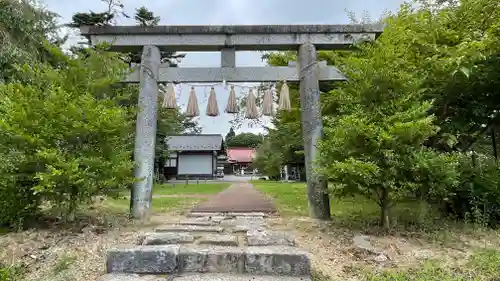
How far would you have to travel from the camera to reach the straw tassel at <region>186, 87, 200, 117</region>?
6.53m

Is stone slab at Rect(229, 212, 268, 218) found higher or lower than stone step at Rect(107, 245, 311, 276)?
higher

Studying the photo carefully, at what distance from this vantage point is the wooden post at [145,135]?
5.92m

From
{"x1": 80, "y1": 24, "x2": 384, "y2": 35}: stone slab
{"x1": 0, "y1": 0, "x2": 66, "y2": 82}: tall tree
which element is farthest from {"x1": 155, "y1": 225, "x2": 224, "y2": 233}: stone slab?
{"x1": 0, "y1": 0, "x2": 66, "y2": 82}: tall tree

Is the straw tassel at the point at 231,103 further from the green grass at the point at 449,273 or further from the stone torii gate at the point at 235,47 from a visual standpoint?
the green grass at the point at 449,273

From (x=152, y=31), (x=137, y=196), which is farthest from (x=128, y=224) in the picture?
(x=152, y=31)

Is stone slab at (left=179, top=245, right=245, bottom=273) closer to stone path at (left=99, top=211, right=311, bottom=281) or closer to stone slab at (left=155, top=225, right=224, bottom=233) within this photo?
stone path at (left=99, top=211, right=311, bottom=281)

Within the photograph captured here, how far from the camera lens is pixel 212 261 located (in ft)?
11.6

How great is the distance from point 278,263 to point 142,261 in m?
1.47

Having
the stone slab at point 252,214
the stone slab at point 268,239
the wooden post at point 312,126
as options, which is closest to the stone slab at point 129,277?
the stone slab at point 268,239

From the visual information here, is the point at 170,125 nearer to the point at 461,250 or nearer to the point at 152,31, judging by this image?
the point at 152,31

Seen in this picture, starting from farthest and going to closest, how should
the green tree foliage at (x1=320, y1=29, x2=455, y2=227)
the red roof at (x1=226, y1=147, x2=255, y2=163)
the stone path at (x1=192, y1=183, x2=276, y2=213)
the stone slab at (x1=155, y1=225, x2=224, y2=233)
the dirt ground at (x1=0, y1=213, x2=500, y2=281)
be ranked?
the red roof at (x1=226, y1=147, x2=255, y2=163) < the stone path at (x1=192, y1=183, x2=276, y2=213) < the stone slab at (x1=155, y1=225, x2=224, y2=233) < the green tree foliage at (x1=320, y1=29, x2=455, y2=227) < the dirt ground at (x1=0, y1=213, x2=500, y2=281)

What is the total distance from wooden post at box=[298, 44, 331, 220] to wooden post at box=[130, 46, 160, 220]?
9.54 ft

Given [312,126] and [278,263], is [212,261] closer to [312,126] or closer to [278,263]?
[278,263]

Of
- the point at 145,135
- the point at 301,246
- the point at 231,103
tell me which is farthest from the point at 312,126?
the point at 145,135
